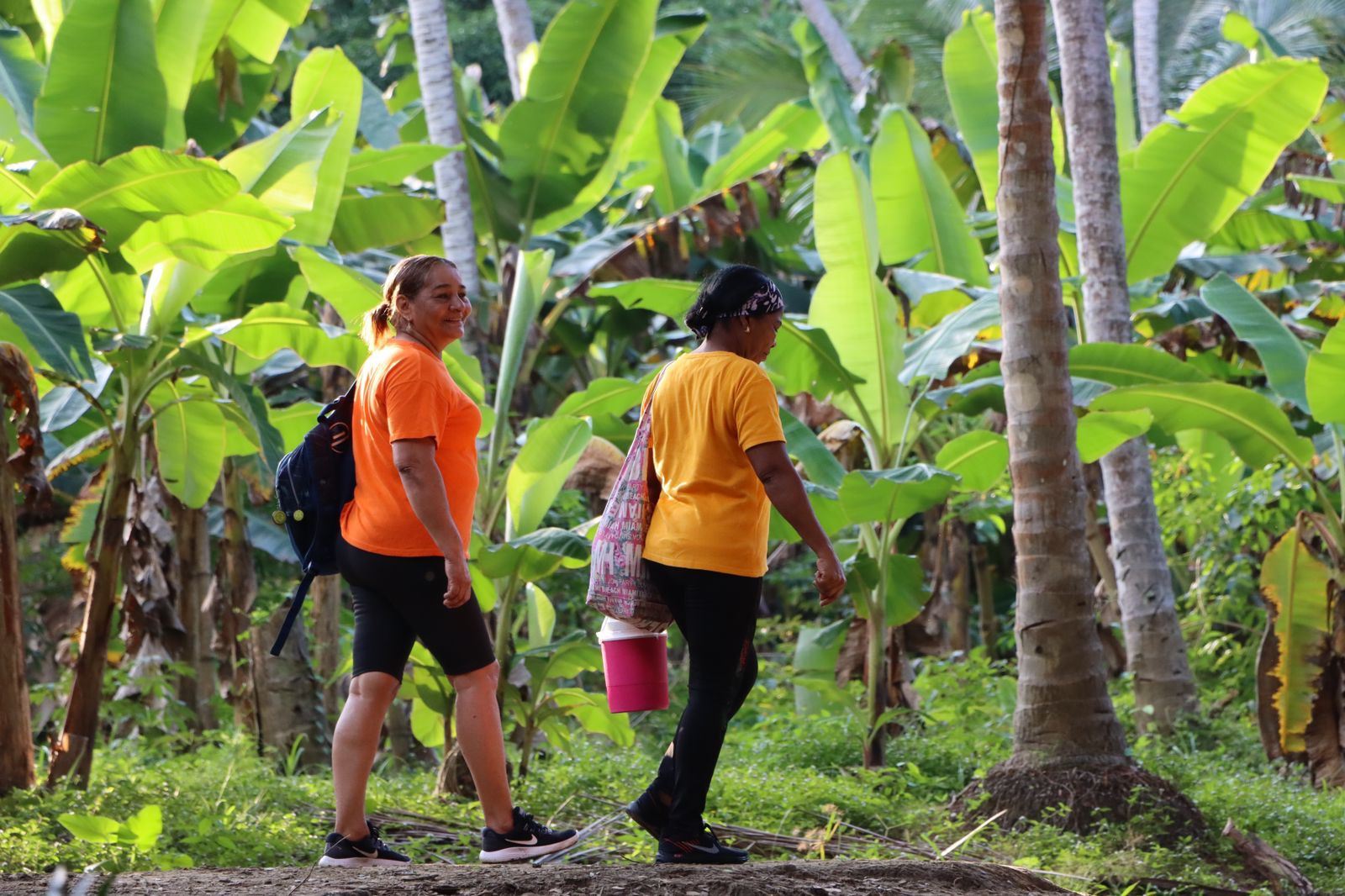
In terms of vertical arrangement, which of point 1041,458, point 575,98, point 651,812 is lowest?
point 651,812

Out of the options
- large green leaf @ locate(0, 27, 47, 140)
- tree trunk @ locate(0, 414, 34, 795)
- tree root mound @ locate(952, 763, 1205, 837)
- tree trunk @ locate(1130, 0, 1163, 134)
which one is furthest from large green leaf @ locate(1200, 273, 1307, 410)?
tree trunk @ locate(1130, 0, 1163, 134)

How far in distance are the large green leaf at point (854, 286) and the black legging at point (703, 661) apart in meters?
3.35

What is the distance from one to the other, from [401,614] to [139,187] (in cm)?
258

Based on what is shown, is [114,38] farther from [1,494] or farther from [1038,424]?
→ [1038,424]

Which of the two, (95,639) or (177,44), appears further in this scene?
(177,44)

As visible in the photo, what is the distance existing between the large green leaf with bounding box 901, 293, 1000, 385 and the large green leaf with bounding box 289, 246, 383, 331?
2.62 meters

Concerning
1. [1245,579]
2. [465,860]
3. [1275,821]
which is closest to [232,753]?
[465,860]

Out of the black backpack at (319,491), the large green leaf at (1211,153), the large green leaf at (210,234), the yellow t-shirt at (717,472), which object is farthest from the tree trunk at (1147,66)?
the black backpack at (319,491)

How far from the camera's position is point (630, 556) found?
4055 mm

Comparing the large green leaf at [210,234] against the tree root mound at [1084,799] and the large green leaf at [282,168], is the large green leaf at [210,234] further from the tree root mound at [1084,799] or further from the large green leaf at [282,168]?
the tree root mound at [1084,799]

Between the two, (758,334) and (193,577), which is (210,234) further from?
(193,577)

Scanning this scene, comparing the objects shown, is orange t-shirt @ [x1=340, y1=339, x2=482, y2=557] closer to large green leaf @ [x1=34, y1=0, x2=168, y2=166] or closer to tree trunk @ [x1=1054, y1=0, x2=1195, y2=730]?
large green leaf @ [x1=34, y1=0, x2=168, y2=166]

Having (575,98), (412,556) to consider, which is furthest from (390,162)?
(412,556)

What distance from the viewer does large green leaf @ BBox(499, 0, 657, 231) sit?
29.0ft
